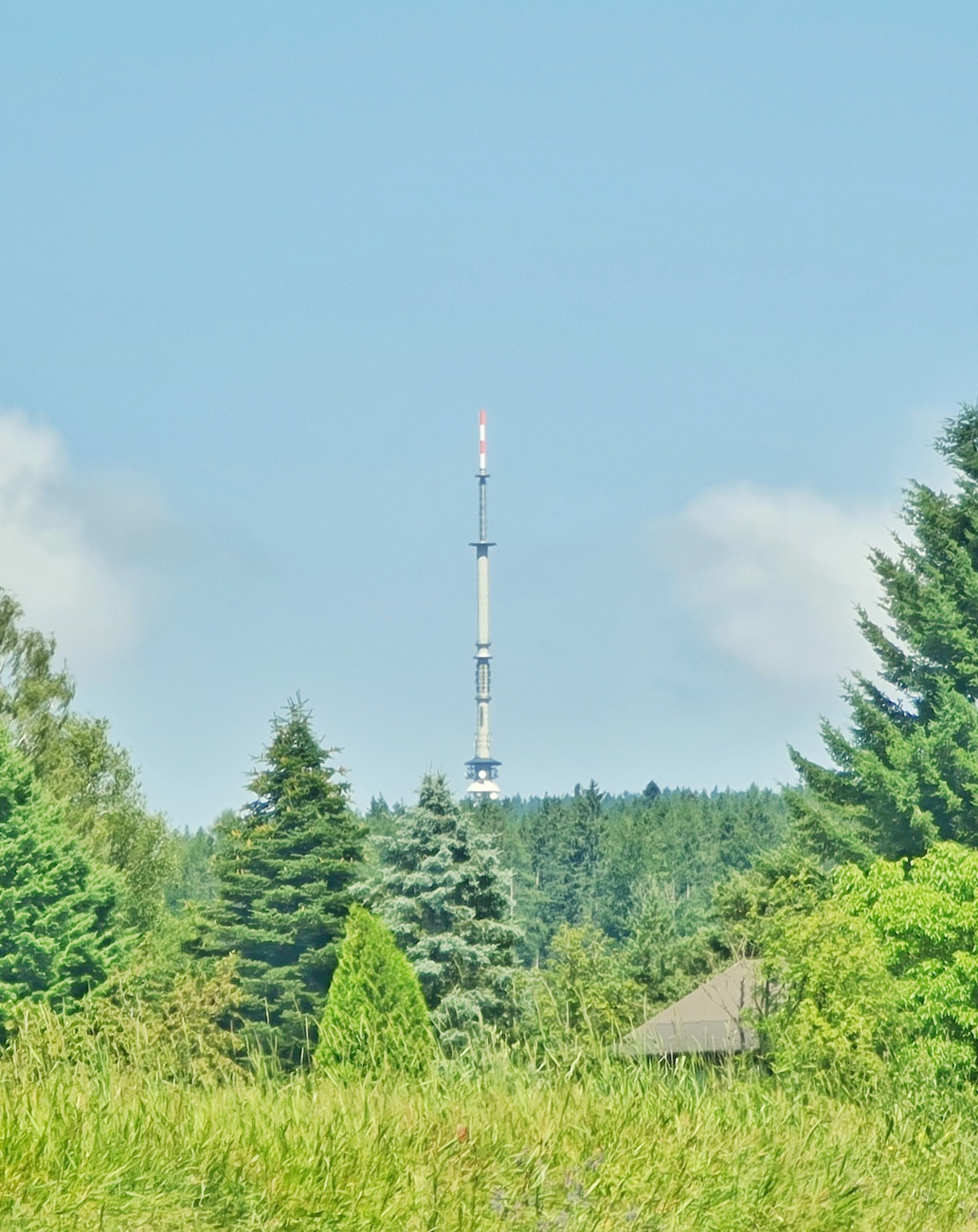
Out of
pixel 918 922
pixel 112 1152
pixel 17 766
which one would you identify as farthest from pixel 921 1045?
pixel 17 766

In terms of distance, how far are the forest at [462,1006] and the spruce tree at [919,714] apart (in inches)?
4.0

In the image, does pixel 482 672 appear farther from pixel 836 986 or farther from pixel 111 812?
pixel 836 986

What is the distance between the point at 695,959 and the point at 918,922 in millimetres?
27042

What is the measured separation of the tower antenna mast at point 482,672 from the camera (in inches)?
6432


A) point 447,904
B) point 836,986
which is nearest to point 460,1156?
point 836,986

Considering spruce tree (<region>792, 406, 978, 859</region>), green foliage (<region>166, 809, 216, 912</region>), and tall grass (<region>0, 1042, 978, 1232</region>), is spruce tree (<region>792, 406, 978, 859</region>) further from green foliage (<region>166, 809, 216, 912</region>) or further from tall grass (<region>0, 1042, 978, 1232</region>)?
green foliage (<region>166, 809, 216, 912</region>)

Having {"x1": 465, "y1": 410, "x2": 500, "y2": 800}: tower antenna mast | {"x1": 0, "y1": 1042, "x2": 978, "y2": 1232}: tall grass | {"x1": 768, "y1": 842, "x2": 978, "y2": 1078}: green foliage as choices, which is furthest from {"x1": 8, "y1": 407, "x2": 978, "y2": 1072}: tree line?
{"x1": 465, "y1": 410, "x2": 500, "y2": 800}: tower antenna mast

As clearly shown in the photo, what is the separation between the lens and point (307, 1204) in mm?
7723

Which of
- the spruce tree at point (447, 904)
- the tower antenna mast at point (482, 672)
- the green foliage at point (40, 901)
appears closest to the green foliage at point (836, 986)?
the spruce tree at point (447, 904)

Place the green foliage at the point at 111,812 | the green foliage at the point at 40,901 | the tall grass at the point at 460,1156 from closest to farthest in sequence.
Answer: the tall grass at the point at 460,1156
the green foliage at the point at 40,901
the green foliage at the point at 111,812

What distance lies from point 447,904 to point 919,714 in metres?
14.5

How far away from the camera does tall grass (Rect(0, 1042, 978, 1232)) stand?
7.49 m

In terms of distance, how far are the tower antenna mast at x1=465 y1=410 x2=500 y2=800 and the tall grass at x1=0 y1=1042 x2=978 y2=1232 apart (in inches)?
5968

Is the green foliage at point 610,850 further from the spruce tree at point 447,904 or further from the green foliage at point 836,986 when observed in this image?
the green foliage at point 836,986
